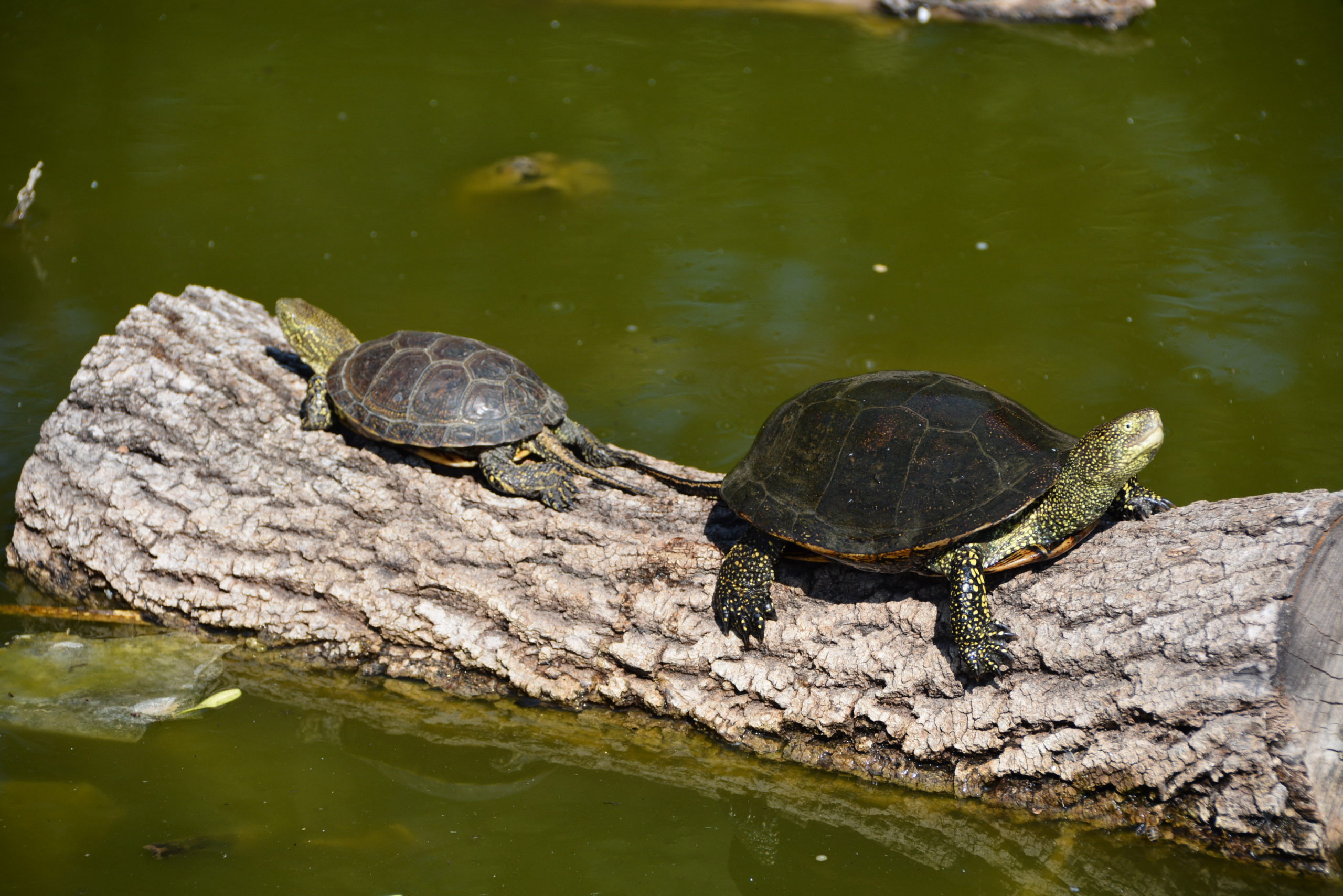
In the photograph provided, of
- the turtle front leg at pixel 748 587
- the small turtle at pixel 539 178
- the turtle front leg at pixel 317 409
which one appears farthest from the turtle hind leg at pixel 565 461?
the small turtle at pixel 539 178

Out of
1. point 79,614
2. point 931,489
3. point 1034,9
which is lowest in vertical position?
point 79,614

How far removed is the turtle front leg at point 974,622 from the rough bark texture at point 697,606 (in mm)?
121

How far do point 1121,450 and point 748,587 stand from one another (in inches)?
53.6

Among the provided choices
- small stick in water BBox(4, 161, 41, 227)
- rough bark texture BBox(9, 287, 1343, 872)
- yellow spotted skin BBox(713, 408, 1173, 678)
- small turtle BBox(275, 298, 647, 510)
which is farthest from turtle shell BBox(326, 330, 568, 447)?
small stick in water BBox(4, 161, 41, 227)

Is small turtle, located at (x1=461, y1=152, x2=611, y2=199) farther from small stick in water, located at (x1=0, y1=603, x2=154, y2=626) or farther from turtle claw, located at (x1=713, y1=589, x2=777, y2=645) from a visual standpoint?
turtle claw, located at (x1=713, y1=589, x2=777, y2=645)

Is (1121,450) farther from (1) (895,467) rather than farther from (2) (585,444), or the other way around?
(2) (585,444)

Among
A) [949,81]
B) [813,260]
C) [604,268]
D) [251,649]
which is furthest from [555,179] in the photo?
[251,649]

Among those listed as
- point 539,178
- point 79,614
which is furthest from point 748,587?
point 539,178

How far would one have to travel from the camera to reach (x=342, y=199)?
26.0ft

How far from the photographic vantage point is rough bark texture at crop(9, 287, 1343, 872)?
2.89m

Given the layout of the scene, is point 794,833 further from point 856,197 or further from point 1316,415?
point 856,197

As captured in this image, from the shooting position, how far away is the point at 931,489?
3.21 metres

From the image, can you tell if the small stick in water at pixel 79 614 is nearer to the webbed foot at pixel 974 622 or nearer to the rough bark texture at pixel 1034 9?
the webbed foot at pixel 974 622

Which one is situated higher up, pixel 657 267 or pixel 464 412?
pixel 464 412
